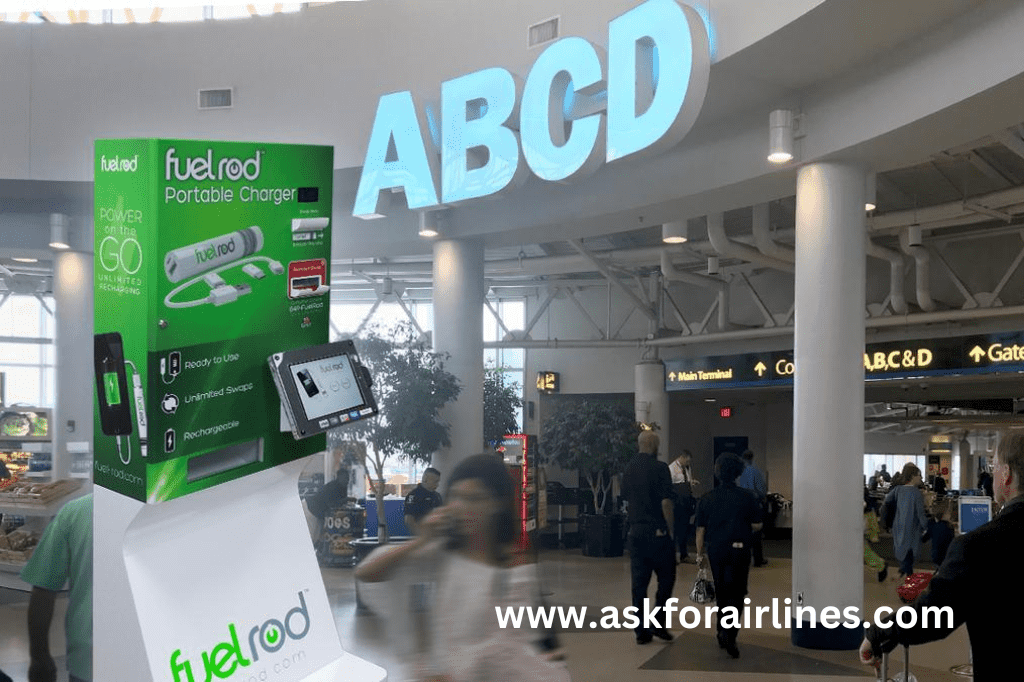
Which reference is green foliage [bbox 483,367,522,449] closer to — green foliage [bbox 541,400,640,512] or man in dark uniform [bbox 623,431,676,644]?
green foliage [bbox 541,400,640,512]

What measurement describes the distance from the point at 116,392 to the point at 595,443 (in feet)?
41.8

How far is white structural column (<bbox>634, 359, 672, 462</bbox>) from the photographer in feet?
58.4

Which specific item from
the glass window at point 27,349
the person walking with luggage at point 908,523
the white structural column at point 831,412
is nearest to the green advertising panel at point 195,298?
the white structural column at point 831,412

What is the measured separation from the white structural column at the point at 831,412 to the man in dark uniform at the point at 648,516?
1004 mm

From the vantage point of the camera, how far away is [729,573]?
7.77m

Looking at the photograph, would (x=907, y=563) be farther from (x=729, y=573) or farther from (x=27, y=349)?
(x=27, y=349)

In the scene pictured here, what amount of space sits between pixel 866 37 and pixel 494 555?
16.1 ft

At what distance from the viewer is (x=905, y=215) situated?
12.1m

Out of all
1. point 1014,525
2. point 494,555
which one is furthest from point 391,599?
point 1014,525

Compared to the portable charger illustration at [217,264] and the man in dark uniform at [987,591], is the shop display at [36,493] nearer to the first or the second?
the portable charger illustration at [217,264]

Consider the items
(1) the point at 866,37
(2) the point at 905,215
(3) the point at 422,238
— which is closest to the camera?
(1) the point at 866,37

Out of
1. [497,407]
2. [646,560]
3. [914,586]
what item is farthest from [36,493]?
[914,586]

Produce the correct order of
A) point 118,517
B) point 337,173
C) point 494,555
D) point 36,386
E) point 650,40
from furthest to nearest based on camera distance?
point 36,386, point 337,173, point 650,40, point 494,555, point 118,517

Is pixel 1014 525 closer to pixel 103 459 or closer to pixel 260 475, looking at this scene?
pixel 260 475
